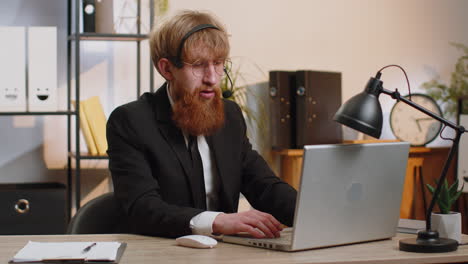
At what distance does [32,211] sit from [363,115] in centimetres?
181

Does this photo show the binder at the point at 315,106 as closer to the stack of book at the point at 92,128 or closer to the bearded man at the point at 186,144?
the stack of book at the point at 92,128

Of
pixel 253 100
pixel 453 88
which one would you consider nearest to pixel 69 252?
pixel 253 100

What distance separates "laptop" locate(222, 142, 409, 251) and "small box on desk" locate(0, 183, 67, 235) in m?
1.44

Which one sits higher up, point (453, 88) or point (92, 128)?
point (453, 88)

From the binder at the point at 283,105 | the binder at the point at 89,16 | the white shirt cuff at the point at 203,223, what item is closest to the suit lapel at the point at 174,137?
the white shirt cuff at the point at 203,223

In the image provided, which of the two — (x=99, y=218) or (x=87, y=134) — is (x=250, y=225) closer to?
(x=99, y=218)

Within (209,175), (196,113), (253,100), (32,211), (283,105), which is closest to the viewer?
(196,113)

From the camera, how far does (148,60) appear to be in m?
3.51

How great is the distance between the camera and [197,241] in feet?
5.35

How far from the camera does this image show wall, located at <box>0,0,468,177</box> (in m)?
3.36

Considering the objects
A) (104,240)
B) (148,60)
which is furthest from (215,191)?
(148,60)

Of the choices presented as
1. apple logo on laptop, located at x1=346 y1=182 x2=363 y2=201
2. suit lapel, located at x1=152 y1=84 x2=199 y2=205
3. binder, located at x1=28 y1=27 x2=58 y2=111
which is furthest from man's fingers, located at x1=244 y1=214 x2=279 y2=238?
binder, located at x1=28 y1=27 x2=58 y2=111

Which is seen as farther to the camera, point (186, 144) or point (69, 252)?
point (186, 144)

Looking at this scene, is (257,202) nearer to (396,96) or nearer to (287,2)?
(396,96)
